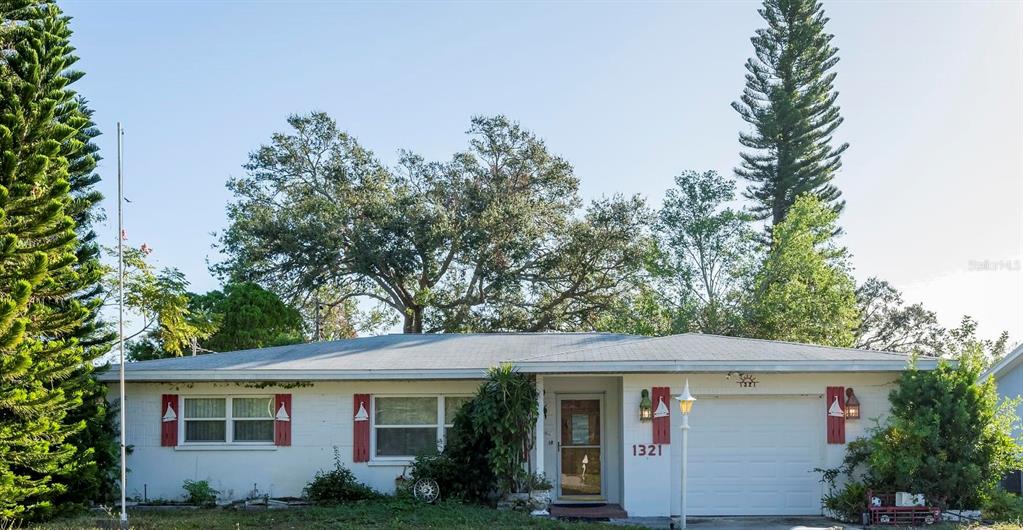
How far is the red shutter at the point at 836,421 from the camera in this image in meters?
14.4

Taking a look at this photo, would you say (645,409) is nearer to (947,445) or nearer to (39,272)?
(947,445)

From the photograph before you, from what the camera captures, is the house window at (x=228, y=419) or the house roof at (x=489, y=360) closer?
the house roof at (x=489, y=360)

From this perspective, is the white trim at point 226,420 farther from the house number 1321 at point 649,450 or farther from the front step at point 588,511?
the house number 1321 at point 649,450

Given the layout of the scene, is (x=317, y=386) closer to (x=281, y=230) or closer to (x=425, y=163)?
(x=281, y=230)

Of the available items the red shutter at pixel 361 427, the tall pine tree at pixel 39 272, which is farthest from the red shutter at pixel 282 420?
the tall pine tree at pixel 39 272

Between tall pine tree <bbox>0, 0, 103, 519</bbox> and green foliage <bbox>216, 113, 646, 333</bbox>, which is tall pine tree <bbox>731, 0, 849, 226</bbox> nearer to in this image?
green foliage <bbox>216, 113, 646, 333</bbox>

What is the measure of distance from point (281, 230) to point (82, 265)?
1524 centimetres

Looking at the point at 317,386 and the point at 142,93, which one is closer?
the point at 317,386

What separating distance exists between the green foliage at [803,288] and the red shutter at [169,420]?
61.7ft

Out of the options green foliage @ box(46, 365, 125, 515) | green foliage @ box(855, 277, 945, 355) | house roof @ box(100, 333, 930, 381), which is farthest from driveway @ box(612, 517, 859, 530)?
green foliage @ box(855, 277, 945, 355)

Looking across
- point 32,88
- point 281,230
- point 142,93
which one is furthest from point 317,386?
point 281,230

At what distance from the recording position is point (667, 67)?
21.5 m

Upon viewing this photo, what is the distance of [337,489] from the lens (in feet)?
50.0

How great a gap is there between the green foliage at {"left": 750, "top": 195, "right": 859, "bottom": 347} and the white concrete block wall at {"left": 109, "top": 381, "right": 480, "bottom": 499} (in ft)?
53.1
